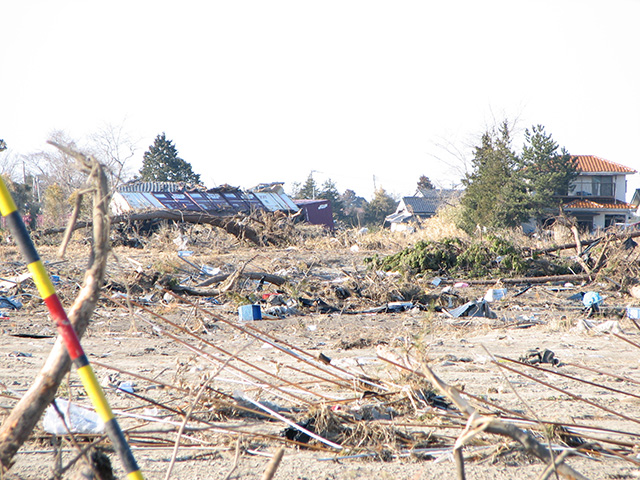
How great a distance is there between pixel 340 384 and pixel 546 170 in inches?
1304

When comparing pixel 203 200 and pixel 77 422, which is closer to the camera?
pixel 77 422

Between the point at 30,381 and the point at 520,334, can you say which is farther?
the point at 520,334

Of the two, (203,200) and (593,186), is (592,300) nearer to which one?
(203,200)

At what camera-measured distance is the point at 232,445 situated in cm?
273

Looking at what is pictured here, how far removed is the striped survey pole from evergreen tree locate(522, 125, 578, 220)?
1264 inches

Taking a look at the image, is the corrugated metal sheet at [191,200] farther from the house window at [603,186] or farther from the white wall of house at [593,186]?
the house window at [603,186]

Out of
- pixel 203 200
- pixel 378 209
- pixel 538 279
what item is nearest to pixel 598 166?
pixel 378 209

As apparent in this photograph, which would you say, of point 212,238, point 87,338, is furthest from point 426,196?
point 87,338

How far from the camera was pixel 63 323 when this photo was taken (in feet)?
4.78

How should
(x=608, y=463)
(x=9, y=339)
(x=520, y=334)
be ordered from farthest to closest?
(x=520, y=334) → (x=9, y=339) → (x=608, y=463)

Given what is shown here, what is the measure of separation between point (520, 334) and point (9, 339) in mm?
5746

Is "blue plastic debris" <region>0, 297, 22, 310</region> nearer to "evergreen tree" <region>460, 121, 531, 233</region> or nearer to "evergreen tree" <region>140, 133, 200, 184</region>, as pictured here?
"evergreen tree" <region>460, 121, 531, 233</region>

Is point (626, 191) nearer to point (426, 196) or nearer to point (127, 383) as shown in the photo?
point (426, 196)

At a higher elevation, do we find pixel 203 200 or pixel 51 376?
pixel 203 200
